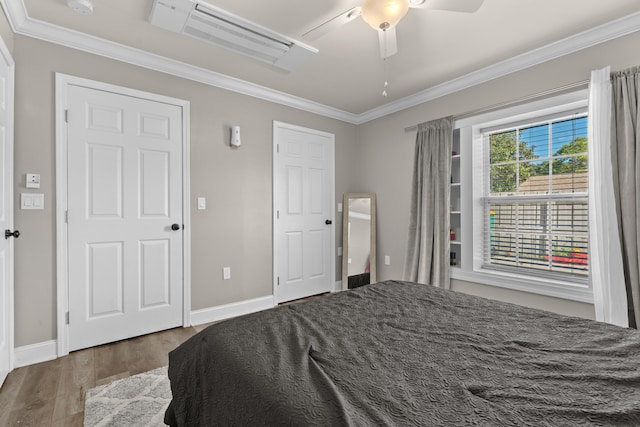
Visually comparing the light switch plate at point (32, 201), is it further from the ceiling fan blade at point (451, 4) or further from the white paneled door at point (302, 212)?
the ceiling fan blade at point (451, 4)

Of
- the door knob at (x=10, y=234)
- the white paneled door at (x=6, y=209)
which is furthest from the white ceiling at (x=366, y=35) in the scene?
the door knob at (x=10, y=234)

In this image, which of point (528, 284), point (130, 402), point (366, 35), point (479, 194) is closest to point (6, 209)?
point (130, 402)

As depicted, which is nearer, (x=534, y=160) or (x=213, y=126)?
(x=534, y=160)

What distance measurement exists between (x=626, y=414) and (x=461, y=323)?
0.64 metres

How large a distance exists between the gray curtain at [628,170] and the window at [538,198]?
13.2 inches

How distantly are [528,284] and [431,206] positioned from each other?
117 cm

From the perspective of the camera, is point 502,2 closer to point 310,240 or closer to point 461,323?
point 461,323

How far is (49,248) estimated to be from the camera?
234cm

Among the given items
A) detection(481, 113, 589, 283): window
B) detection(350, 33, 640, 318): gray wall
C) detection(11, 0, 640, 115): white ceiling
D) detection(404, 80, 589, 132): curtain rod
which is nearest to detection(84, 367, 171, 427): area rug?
detection(11, 0, 640, 115): white ceiling

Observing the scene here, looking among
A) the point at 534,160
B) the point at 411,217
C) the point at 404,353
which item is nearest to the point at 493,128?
the point at 534,160

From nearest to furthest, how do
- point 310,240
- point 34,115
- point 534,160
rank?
point 34,115 → point 534,160 → point 310,240

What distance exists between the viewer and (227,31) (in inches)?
90.3

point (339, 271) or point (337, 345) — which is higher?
point (337, 345)

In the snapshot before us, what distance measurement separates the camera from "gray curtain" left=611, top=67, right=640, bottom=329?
2.13 m
